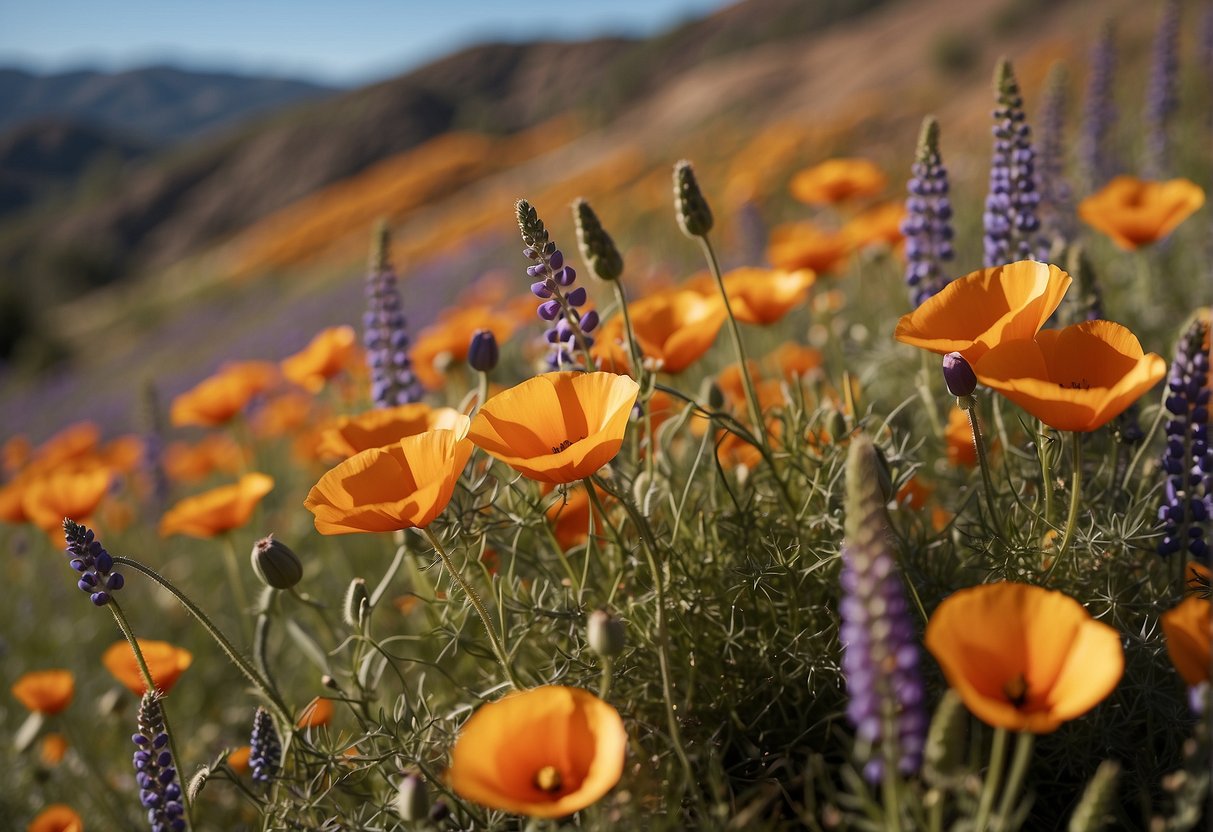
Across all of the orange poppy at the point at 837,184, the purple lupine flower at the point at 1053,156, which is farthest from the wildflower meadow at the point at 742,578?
the purple lupine flower at the point at 1053,156

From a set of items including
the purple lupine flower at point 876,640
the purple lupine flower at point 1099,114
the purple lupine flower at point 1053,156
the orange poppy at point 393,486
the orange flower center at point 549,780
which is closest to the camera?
the purple lupine flower at point 876,640

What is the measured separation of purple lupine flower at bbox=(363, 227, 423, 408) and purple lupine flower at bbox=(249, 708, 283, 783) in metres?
0.89

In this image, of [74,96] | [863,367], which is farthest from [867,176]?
[74,96]

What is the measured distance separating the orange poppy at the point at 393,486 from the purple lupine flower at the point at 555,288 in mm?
289

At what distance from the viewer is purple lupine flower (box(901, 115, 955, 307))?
1.83 m

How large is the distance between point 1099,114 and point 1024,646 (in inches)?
159

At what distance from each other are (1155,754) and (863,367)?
1.70 m

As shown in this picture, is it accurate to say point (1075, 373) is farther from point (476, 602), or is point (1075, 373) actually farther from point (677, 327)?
point (476, 602)

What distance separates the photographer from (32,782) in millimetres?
2543

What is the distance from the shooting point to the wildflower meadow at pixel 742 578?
0.94m

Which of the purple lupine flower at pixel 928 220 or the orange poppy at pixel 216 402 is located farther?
the orange poppy at pixel 216 402

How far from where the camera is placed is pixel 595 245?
1.51m

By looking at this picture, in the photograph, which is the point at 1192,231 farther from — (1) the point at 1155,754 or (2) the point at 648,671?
(2) the point at 648,671

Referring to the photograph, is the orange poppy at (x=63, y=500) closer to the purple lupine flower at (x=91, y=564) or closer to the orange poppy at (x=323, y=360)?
the orange poppy at (x=323, y=360)
